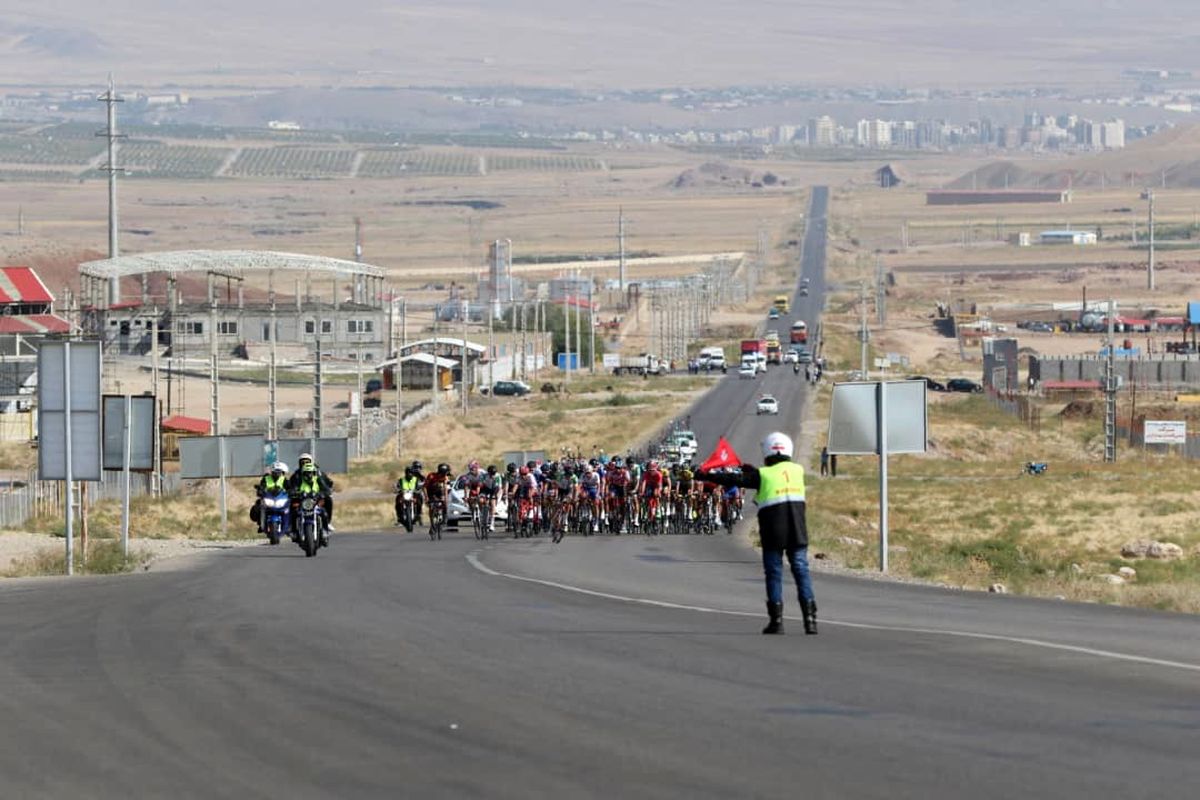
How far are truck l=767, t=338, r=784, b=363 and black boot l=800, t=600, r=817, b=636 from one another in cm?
11451

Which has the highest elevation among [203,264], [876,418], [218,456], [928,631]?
[203,264]

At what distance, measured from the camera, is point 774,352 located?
13462 centimetres

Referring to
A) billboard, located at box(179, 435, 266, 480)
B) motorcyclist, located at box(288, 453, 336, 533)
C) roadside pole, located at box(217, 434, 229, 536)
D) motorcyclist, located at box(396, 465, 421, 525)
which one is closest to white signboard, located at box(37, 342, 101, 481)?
motorcyclist, located at box(288, 453, 336, 533)

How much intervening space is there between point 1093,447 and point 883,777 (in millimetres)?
72629

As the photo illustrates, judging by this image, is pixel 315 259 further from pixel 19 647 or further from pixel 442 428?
pixel 19 647

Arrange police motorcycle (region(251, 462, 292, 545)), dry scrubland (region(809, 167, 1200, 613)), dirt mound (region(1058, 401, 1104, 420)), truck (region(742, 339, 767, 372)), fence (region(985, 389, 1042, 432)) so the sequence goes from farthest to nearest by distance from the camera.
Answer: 1. truck (region(742, 339, 767, 372))
2. dirt mound (region(1058, 401, 1104, 420))
3. fence (region(985, 389, 1042, 432))
4. police motorcycle (region(251, 462, 292, 545))
5. dry scrubland (region(809, 167, 1200, 613))

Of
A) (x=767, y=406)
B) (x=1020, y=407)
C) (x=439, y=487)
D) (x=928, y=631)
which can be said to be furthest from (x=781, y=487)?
(x=1020, y=407)

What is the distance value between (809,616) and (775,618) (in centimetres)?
27

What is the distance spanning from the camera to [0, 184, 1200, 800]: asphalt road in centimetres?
1033

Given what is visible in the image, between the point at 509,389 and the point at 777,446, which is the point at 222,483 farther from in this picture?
the point at 509,389

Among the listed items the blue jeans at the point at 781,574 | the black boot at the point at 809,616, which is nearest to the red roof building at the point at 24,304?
the blue jeans at the point at 781,574

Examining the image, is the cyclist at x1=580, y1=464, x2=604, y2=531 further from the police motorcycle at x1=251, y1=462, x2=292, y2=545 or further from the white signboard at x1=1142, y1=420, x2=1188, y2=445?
the white signboard at x1=1142, y1=420, x2=1188, y2=445

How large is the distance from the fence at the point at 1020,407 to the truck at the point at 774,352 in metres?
31.4

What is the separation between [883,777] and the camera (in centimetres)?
1019
